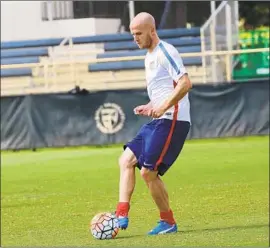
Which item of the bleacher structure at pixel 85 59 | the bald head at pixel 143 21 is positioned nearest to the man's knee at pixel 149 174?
the bald head at pixel 143 21

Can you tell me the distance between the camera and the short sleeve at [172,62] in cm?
812

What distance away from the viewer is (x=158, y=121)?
835 centimetres

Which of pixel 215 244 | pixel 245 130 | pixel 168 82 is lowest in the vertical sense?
pixel 245 130

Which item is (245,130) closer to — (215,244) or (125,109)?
(125,109)

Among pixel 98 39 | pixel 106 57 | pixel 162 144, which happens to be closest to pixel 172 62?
pixel 162 144

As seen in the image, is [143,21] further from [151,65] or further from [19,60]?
[19,60]

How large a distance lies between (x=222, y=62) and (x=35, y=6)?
8.15 metres

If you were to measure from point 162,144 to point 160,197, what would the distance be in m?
0.45

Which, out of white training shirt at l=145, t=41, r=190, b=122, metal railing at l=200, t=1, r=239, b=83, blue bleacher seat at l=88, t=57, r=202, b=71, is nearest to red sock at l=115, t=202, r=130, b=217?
white training shirt at l=145, t=41, r=190, b=122

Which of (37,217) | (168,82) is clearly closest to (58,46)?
(37,217)

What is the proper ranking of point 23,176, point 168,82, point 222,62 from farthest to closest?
point 222,62 < point 23,176 < point 168,82

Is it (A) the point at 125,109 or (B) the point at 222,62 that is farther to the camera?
(B) the point at 222,62

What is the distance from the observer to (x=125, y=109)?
21.2 m

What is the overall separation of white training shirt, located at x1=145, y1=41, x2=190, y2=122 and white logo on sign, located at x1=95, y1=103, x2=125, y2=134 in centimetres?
1285
